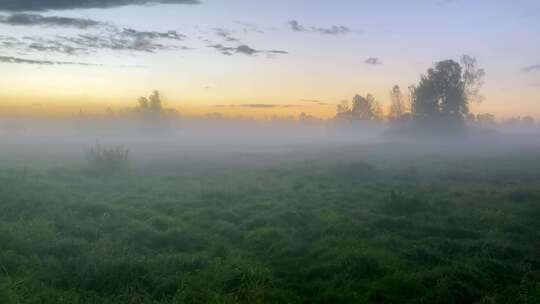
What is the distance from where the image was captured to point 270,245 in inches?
646

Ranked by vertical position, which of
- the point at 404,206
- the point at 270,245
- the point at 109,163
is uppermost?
the point at 109,163

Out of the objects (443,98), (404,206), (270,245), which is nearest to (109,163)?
(270,245)

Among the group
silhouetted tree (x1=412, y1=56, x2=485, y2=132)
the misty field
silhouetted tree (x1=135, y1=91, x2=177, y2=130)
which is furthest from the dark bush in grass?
silhouetted tree (x1=135, y1=91, x2=177, y2=130)

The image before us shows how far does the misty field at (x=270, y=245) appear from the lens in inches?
461

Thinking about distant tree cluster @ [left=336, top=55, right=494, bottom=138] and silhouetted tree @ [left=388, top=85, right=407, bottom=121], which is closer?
distant tree cluster @ [left=336, top=55, right=494, bottom=138]

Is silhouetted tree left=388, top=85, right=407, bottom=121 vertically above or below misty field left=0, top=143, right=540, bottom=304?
above

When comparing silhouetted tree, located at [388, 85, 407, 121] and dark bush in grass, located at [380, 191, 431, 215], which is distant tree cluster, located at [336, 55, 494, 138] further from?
dark bush in grass, located at [380, 191, 431, 215]

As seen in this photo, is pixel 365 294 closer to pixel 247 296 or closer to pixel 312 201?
pixel 247 296

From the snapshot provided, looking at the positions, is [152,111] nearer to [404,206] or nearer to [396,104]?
[396,104]

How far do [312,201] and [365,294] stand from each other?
13.7 metres

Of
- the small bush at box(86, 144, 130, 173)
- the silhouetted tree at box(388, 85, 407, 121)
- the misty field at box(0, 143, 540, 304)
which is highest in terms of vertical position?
the silhouetted tree at box(388, 85, 407, 121)

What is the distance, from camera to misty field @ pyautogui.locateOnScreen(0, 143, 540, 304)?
→ 11.7 metres

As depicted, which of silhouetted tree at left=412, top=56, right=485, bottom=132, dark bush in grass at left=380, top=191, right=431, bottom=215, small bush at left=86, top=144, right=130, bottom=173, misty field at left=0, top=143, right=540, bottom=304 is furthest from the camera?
silhouetted tree at left=412, top=56, right=485, bottom=132

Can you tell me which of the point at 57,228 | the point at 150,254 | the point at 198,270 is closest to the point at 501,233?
the point at 198,270
